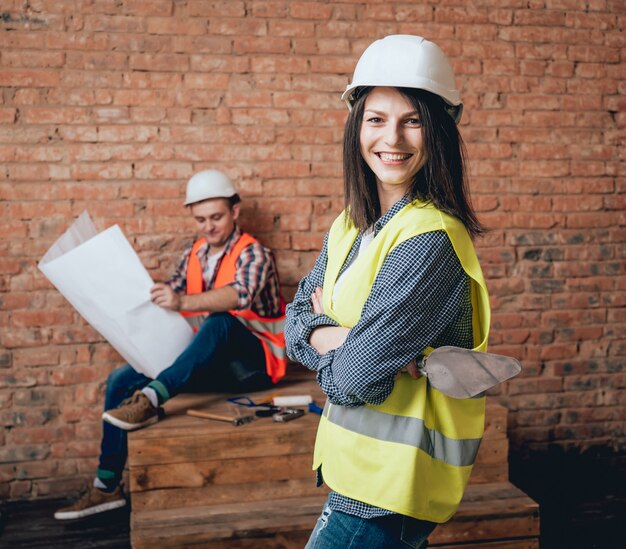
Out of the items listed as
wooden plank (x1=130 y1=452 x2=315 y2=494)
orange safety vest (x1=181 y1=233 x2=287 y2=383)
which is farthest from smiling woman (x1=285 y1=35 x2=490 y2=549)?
orange safety vest (x1=181 y1=233 x2=287 y2=383)

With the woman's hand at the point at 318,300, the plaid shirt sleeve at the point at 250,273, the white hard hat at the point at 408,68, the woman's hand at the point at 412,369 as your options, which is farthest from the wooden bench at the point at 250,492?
the white hard hat at the point at 408,68

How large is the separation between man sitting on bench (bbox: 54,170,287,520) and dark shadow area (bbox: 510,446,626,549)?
147 centimetres

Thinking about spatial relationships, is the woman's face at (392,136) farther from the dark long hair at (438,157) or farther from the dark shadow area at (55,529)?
the dark shadow area at (55,529)

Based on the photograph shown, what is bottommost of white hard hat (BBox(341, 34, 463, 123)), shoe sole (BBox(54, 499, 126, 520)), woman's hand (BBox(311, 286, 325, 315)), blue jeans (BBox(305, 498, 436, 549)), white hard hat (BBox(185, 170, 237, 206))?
shoe sole (BBox(54, 499, 126, 520))

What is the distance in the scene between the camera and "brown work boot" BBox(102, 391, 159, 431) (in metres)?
2.62

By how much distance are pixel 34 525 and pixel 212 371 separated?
109cm

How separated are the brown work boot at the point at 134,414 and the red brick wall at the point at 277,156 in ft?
2.51

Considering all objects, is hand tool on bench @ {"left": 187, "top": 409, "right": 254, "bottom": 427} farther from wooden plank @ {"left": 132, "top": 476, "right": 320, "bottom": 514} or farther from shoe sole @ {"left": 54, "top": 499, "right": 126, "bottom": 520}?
shoe sole @ {"left": 54, "top": 499, "right": 126, "bottom": 520}

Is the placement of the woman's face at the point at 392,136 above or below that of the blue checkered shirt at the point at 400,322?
above

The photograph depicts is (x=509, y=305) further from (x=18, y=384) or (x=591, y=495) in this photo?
(x=18, y=384)

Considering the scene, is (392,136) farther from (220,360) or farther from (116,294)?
(220,360)

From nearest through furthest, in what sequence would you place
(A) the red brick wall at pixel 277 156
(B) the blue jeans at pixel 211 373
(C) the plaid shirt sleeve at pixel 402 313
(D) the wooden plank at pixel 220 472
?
(C) the plaid shirt sleeve at pixel 402 313, (D) the wooden plank at pixel 220 472, (B) the blue jeans at pixel 211 373, (A) the red brick wall at pixel 277 156

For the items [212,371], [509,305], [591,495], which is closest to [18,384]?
[212,371]

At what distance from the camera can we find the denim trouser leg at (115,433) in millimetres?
3066
